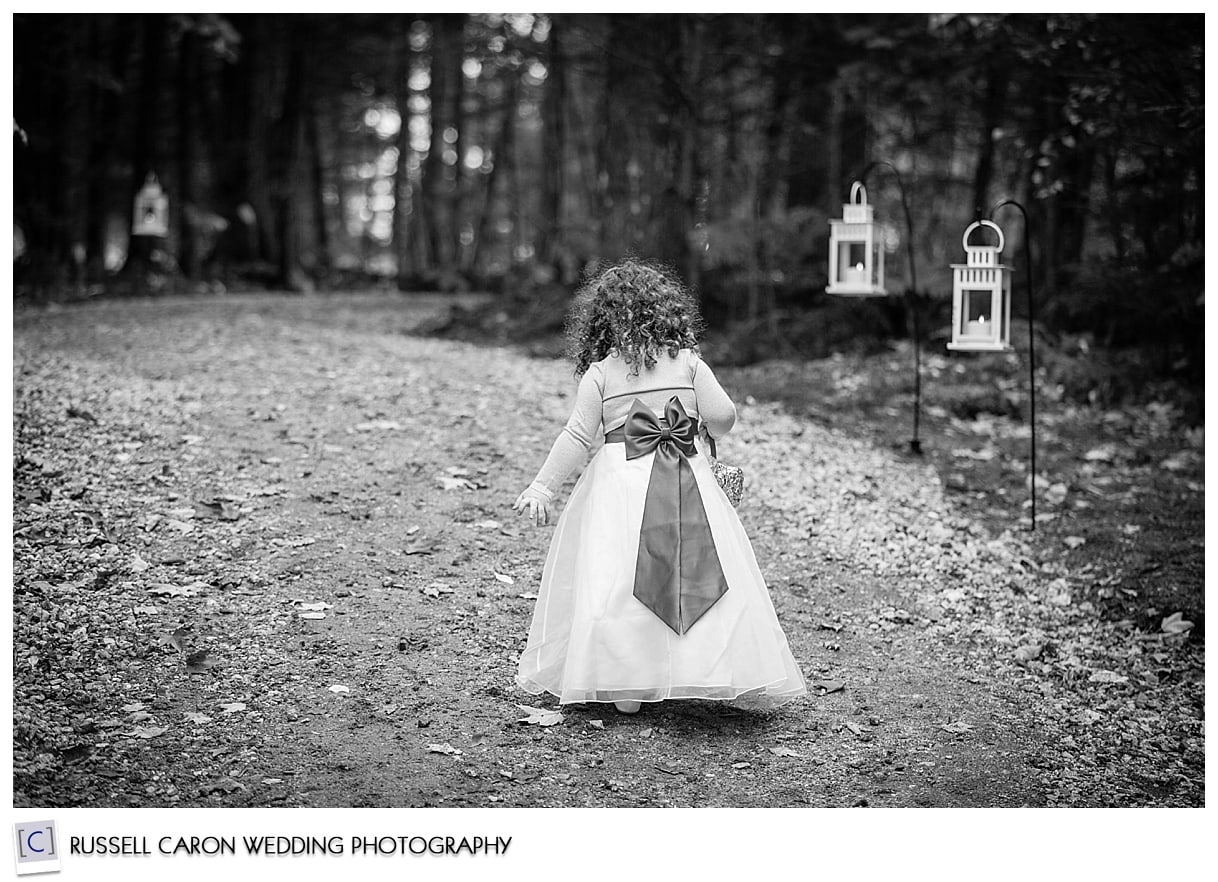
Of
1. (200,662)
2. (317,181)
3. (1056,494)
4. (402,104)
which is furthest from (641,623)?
(317,181)

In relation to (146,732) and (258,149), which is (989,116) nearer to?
(146,732)

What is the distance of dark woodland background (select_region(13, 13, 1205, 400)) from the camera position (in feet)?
30.5

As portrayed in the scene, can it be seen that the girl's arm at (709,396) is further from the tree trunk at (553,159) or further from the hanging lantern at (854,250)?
the tree trunk at (553,159)

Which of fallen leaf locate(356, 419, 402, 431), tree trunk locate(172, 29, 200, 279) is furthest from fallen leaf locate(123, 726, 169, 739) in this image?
tree trunk locate(172, 29, 200, 279)

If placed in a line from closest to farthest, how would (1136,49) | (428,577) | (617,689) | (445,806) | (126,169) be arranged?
(445,806) → (617,689) → (428,577) → (1136,49) → (126,169)

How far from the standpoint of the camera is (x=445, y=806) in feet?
12.7

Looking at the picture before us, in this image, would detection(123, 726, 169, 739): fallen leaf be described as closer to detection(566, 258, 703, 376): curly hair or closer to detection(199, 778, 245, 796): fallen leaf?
detection(199, 778, 245, 796): fallen leaf

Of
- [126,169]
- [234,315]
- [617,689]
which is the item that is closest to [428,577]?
[617,689]

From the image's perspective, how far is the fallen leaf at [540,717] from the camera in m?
4.26

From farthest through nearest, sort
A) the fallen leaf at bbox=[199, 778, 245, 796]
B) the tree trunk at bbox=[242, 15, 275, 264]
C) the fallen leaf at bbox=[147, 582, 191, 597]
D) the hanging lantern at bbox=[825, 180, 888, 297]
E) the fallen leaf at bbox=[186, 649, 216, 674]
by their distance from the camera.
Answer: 1. the tree trunk at bbox=[242, 15, 275, 264]
2. the hanging lantern at bbox=[825, 180, 888, 297]
3. the fallen leaf at bbox=[147, 582, 191, 597]
4. the fallen leaf at bbox=[186, 649, 216, 674]
5. the fallen leaf at bbox=[199, 778, 245, 796]
